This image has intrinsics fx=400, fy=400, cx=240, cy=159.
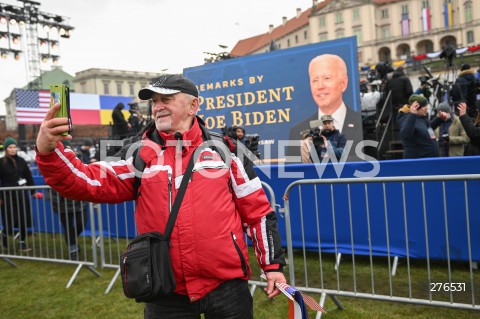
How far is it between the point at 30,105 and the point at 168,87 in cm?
1914

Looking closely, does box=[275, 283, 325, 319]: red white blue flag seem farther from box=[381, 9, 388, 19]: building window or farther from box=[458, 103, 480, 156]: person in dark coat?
box=[381, 9, 388, 19]: building window

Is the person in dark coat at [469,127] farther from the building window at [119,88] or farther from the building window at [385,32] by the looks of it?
the building window at [119,88]

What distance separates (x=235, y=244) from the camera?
6.89ft

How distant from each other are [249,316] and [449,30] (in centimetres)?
7423

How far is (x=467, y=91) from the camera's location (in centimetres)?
882

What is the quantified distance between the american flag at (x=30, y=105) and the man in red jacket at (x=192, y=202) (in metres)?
18.3

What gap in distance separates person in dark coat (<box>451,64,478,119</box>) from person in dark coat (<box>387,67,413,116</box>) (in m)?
1.05

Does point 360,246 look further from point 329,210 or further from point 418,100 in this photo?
point 418,100

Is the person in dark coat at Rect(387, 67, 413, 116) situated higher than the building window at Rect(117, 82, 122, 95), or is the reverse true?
the building window at Rect(117, 82, 122, 95)

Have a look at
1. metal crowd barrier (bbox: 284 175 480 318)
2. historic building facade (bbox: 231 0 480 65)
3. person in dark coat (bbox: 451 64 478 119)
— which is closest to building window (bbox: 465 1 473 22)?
historic building facade (bbox: 231 0 480 65)

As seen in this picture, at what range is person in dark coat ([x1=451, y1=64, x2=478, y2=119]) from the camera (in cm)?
844

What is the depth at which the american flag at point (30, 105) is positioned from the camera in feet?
59.7

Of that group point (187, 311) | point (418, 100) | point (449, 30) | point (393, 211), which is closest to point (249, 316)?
point (187, 311)

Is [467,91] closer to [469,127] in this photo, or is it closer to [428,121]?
[428,121]
